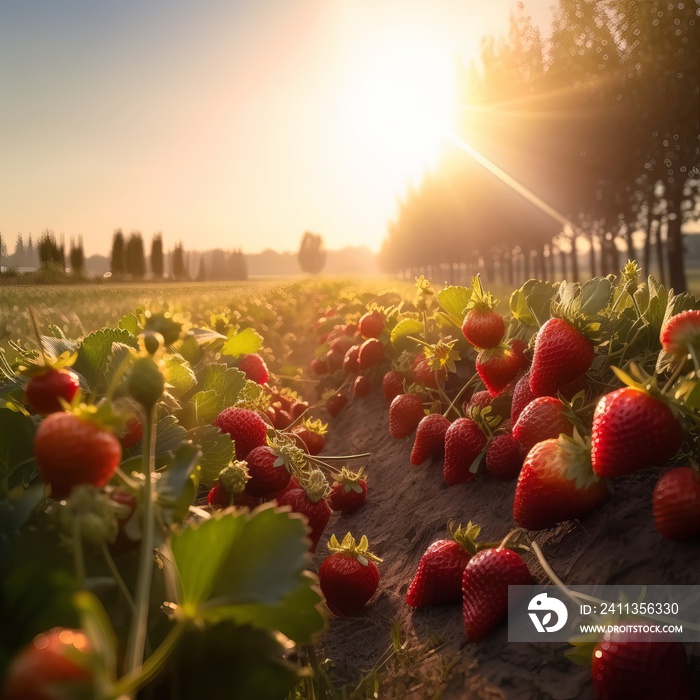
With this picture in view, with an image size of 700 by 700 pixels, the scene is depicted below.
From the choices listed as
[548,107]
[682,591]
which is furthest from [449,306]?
[548,107]

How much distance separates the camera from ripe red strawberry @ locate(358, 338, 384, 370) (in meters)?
4.36

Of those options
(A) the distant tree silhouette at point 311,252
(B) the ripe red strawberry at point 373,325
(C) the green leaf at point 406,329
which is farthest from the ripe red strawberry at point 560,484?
(A) the distant tree silhouette at point 311,252

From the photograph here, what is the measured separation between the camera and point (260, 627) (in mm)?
766

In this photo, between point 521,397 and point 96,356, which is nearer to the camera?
point 96,356

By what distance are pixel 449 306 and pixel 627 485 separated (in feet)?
4.52

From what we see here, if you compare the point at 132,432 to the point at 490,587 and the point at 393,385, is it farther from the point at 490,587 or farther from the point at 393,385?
the point at 393,385

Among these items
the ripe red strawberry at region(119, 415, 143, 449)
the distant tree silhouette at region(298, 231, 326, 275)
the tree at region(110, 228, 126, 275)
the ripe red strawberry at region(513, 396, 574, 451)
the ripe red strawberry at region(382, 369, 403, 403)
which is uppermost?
the distant tree silhouette at region(298, 231, 326, 275)

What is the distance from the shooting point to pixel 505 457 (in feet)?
7.13

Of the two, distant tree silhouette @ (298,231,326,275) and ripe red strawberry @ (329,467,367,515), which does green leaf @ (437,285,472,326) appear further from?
distant tree silhouette @ (298,231,326,275)

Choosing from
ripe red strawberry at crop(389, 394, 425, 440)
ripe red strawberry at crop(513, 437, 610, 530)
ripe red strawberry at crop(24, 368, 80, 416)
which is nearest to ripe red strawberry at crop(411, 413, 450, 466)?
ripe red strawberry at crop(389, 394, 425, 440)

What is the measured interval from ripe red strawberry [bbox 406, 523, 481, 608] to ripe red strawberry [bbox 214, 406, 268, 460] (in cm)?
63

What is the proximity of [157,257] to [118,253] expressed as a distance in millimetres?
16330

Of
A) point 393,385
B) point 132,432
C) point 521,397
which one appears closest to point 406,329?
point 393,385

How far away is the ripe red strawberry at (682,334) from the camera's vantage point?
1386 mm
